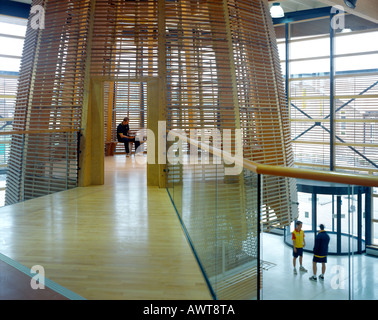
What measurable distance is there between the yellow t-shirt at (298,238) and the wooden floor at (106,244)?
1.37 meters

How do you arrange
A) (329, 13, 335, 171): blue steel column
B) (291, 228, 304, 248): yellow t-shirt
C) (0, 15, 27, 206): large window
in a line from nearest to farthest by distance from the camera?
1. (291, 228, 304, 248): yellow t-shirt
2. (0, 15, 27, 206): large window
3. (329, 13, 335, 171): blue steel column

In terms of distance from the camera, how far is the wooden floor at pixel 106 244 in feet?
10.1

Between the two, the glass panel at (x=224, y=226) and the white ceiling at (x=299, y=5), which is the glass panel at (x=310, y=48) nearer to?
the white ceiling at (x=299, y=5)

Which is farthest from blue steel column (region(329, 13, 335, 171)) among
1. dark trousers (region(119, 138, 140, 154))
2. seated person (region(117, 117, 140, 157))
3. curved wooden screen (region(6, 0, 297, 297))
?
curved wooden screen (region(6, 0, 297, 297))

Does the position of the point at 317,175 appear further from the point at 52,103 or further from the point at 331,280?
the point at 52,103

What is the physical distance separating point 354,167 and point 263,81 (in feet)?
27.6

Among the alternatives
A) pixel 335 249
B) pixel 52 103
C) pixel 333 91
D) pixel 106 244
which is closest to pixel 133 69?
pixel 52 103

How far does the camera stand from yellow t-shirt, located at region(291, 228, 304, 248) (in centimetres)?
168

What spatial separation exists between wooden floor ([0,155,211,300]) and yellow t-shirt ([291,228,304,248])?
137cm

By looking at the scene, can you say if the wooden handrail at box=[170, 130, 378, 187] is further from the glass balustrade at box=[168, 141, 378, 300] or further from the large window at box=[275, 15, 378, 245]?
the large window at box=[275, 15, 378, 245]

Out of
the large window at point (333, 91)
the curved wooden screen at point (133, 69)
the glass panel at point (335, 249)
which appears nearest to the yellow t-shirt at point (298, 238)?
the glass panel at point (335, 249)

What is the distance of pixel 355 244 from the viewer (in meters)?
1.58

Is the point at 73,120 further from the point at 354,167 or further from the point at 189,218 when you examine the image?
the point at 354,167

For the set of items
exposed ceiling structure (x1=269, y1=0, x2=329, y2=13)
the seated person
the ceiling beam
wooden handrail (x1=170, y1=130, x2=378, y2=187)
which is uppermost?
exposed ceiling structure (x1=269, y1=0, x2=329, y2=13)
